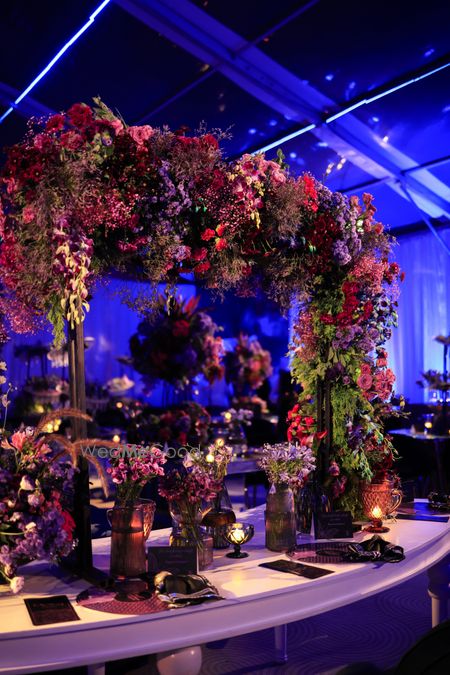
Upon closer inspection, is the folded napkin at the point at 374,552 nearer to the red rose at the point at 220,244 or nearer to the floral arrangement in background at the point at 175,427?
the red rose at the point at 220,244

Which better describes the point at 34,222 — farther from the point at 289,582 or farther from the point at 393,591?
the point at 393,591

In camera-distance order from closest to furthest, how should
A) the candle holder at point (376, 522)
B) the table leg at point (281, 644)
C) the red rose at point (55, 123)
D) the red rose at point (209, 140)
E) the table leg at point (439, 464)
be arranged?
the red rose at point (55, 123), the red rose at point (209, 140), the candle holder at point (376, 522), the table leg at point (281, 644), the table leg at point (439, 464)

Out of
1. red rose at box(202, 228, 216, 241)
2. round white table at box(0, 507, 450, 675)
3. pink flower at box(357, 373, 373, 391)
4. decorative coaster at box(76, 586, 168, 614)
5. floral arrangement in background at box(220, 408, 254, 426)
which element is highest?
red rose at box(202, 228, 216, 241)

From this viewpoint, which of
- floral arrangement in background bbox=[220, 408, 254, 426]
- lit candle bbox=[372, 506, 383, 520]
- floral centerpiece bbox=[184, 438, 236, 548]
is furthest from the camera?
floral arrangement in background bbox=[220, 408, 254, 426]

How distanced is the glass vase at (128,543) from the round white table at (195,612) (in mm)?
141

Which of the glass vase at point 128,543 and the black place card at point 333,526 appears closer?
the glass vase at point 128,543

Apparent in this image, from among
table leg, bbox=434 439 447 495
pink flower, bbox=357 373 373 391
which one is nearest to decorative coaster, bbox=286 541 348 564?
pink flower, bbox=357 373 373 391

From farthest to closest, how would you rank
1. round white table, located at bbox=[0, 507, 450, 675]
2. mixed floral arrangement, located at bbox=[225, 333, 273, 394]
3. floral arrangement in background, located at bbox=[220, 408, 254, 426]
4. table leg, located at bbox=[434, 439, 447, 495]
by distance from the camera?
mixed floral arrangement, located at bbox=[225, 333, 273, 394] < table leg, located at bbox=[434, 439, 447, 495] < floral arrangement in background, located at bbox=[220, 408, 254, 426] < round white table, located at bbox=[0, 507, 450, 675]

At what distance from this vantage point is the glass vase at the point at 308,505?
2.75 m

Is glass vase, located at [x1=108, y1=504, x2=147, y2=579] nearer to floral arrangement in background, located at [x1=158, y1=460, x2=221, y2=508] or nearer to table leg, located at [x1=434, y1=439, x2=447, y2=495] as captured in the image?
floral arrangement in background, located at [x1=158, y1=460, x2=221, y2=508]

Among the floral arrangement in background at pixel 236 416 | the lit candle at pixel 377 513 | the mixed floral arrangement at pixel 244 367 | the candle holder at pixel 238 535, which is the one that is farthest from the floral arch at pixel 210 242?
the mixed floral arrangement at pixel 244 367

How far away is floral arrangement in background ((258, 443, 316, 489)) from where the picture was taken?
2572mm

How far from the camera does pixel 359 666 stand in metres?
1.60

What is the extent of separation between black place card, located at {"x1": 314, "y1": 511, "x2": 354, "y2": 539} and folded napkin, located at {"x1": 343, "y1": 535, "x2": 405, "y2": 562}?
25 centimetres
